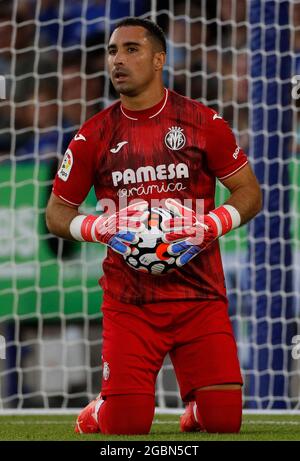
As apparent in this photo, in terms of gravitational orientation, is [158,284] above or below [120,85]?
below

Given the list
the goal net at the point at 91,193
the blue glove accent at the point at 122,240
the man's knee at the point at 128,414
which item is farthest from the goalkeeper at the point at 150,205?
the goal net at the point at 91,193

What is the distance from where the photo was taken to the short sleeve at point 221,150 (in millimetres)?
4254

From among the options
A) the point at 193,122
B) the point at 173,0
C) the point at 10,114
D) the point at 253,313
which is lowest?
the point at 253,313

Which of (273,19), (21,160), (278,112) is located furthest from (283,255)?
(21,160)

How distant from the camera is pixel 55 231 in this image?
4328 millimetres

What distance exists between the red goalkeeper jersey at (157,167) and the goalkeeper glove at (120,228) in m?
0.15

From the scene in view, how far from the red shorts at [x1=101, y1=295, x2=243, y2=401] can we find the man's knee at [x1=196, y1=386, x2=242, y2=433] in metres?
0.03

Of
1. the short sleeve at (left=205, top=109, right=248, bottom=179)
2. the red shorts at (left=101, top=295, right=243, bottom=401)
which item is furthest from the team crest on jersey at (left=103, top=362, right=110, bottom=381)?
the short sleeve at (left=205, top=109, right=248, bottom=179)

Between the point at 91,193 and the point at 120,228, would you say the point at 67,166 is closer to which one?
the point at 120,228

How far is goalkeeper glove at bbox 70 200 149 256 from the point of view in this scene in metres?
3.98

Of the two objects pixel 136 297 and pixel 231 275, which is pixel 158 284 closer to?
pixel 136 297

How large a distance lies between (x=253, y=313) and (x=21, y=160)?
4.97 feet

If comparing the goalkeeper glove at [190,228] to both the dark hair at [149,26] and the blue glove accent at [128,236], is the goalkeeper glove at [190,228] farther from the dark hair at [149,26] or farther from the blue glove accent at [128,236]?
the dark hair at [149,26]

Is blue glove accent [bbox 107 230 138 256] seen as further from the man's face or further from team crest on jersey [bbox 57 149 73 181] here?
the man's face
